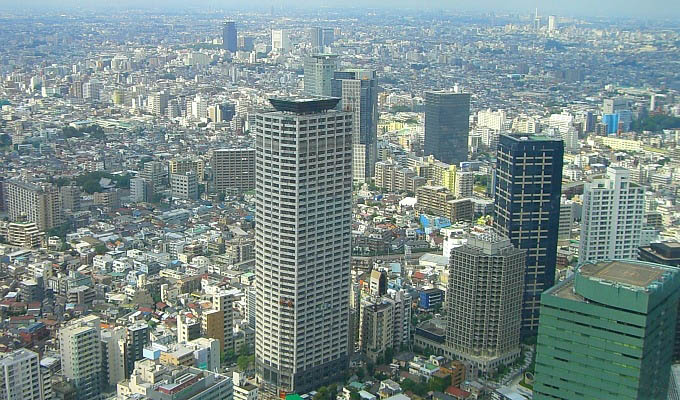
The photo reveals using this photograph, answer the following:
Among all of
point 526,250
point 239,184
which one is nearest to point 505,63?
point 239,184

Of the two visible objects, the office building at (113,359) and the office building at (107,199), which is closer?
the office building at (113,359)

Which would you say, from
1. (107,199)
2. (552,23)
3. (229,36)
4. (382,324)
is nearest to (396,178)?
(552,23)

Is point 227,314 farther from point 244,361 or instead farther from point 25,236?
point 25,236

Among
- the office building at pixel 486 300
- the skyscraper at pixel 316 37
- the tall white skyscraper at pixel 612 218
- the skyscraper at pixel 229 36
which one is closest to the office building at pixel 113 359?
the office building at pixel 486 300

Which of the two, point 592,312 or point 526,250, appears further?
point 526,250

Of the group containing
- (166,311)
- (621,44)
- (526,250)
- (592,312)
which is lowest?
(166,311)

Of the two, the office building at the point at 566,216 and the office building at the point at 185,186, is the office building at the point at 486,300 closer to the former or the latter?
the office building at the point at 566,216

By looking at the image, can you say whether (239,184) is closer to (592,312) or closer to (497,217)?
(497,217)

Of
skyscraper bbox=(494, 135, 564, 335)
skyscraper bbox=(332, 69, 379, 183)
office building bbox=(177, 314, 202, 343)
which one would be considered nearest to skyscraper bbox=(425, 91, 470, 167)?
skyscraper bbox=(332, 69, 379, 183)
